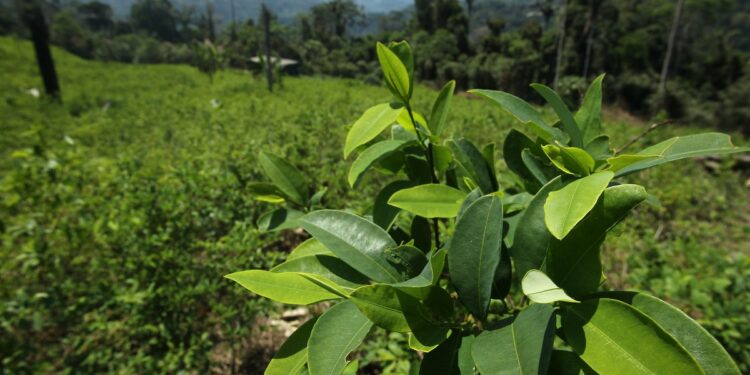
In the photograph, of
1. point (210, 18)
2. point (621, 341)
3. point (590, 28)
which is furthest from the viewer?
point (210, 18)

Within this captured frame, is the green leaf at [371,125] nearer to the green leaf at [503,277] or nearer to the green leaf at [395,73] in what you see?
the green leaf at [395,73]

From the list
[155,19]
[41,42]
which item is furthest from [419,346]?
[155,19]

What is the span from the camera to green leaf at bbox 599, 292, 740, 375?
1.28 feet

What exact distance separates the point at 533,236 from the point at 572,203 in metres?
0.09

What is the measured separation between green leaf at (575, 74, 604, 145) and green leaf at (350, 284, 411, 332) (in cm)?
41

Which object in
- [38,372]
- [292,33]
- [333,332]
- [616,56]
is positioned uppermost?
[292,33]

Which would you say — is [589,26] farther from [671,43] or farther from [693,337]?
[693,337]

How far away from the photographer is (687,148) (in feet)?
1.78

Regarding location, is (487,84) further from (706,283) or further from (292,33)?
(292,33)

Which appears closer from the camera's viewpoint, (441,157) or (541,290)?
(541,290)

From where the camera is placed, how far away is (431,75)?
95.1 ft

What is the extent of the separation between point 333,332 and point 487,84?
25.6 metres

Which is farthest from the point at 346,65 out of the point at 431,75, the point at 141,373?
the point at 141,373

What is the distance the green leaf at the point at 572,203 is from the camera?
423 mm
